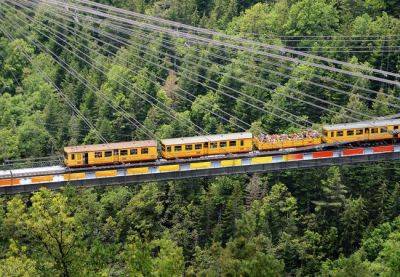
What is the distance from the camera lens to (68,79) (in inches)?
2712

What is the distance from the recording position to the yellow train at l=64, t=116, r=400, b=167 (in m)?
44.0

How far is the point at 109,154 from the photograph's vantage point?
4419 cm

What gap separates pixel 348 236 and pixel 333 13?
22.7m

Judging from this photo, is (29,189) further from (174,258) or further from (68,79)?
(68,79)

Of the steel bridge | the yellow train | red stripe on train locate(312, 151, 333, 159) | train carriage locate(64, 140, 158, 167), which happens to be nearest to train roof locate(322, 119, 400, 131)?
the yellow train

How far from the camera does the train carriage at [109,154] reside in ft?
143

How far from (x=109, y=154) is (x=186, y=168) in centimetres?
408

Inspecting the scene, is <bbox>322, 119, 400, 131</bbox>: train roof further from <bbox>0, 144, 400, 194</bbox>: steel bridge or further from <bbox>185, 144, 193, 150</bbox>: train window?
<bbox>185, 144, 193, 150</bbox>: train window

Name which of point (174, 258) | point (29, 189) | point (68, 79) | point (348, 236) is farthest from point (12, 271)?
point (68, 79)

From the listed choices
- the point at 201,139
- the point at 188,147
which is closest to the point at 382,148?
the point at 201,139

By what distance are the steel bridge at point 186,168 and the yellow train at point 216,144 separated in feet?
1.55

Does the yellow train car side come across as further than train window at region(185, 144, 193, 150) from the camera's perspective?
Yes

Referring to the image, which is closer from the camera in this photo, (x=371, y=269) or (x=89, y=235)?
(x=371, y=269)

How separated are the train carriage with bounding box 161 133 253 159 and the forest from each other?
3.34 m
